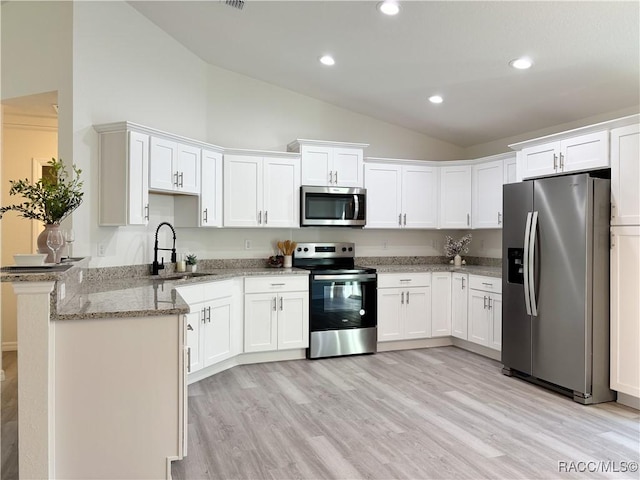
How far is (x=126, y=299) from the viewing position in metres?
2.60

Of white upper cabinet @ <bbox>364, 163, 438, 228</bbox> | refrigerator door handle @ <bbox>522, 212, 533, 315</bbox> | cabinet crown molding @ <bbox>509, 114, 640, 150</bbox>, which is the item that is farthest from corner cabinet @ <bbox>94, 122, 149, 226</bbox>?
cabinet crown molding @ <bbox>509, 114, 640, 150</bbox>

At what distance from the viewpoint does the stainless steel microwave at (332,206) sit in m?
4.97

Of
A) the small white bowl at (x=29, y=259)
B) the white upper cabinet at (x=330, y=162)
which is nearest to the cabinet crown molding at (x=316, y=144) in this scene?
the white upper cabinet at (x=330, y=162)

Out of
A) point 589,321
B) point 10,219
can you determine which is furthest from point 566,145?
point 10,219

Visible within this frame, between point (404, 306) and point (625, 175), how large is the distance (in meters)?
2.57

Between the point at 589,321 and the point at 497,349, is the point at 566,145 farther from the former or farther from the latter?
the point at 497,349

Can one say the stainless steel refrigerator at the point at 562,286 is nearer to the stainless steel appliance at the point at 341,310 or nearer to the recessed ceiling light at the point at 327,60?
the stainless steel appliance at the point at 341,310

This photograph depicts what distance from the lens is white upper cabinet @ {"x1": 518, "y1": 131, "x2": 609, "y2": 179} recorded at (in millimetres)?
3574

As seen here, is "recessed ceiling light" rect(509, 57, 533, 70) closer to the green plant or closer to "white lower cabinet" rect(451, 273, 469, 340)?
"white lower cabinet" rect(451, 273, 469, 340)

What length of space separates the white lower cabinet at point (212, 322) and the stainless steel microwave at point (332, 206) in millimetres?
1178

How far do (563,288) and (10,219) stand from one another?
18.6 ft

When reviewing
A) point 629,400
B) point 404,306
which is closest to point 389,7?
point 404,306

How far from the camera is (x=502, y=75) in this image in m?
3.87

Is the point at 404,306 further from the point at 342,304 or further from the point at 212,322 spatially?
the point at 212,322
